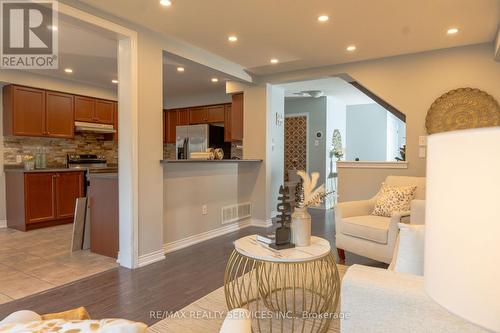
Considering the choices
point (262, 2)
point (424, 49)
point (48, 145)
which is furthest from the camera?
point (48, 145)

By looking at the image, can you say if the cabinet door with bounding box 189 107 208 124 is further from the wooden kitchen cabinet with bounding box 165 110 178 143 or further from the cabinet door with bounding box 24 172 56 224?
the cabinet door with bounding box 24 172 56 224

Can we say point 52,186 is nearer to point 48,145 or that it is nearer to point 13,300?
point 48,145

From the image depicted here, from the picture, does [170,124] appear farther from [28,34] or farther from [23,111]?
[28,34]

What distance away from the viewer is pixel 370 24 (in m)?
2.99

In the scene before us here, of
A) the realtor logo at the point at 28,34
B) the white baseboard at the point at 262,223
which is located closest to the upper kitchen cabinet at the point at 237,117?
the white baseboard at the point at 262,223

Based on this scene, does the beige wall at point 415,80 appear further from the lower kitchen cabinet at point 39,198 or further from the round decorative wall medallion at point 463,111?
the lower kitchen cabinet at point 39,198

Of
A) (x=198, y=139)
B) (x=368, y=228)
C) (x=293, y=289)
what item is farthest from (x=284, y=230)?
(x=198, y=139)

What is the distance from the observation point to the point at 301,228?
200 cm

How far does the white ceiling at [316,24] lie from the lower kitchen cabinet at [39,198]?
3120mm

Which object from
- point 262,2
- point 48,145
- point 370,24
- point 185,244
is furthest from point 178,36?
point 48,145

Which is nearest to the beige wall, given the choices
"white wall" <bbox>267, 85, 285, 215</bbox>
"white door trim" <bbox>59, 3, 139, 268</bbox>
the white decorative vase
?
"white wall" <bbox>267, 85, 285, 215</bbox>

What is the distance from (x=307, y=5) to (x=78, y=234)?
3.38 meters

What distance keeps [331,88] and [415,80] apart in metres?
2.56

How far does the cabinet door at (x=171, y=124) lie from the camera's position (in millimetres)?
7176
